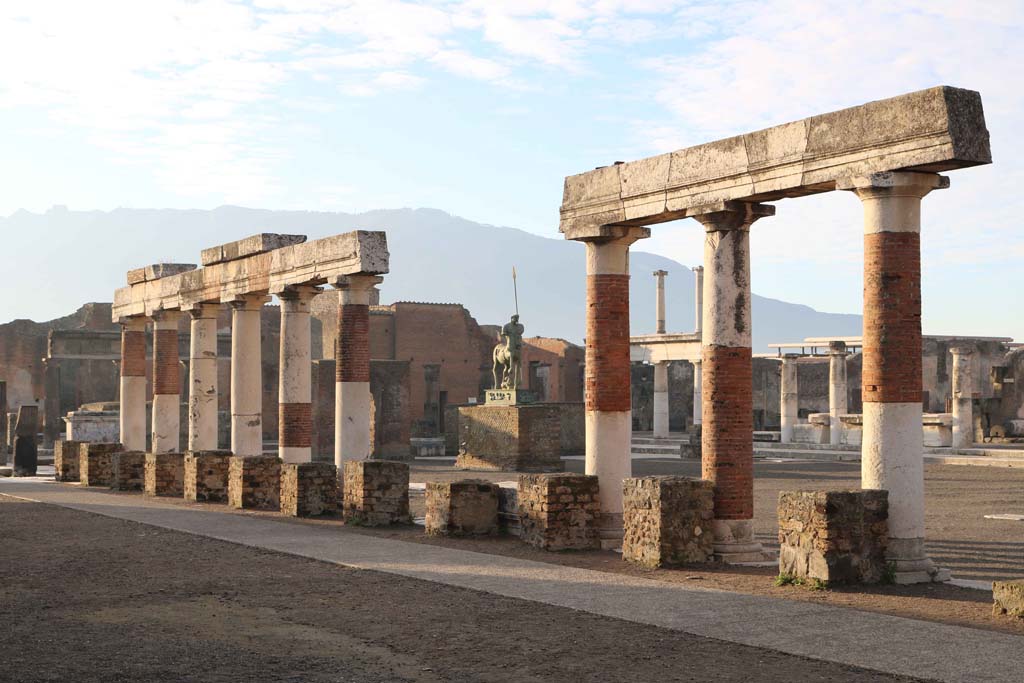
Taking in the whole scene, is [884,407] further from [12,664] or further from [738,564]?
[12,664]

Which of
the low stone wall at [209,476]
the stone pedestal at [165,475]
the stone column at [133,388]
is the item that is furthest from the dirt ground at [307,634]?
the stone column at [133,388]

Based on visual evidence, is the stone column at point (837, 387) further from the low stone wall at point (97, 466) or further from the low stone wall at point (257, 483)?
the low stone wall at point (257, 483)

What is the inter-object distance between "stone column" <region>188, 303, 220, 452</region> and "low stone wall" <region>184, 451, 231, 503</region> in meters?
3.02

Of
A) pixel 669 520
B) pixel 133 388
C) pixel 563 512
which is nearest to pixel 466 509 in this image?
pixel 563 512

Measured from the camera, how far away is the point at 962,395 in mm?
33188

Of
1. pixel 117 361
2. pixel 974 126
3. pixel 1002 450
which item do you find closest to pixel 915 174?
pixel 974 126

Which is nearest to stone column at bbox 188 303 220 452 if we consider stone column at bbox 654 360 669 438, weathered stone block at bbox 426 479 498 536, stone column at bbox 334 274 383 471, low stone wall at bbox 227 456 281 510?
low stone wall at bbox 227 456 281 510

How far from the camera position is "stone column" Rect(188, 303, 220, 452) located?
23531 mm

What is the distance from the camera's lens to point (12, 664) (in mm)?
7293

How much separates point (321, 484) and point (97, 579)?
255 inches

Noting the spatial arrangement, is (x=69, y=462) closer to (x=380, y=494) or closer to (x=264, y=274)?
(x=264, y=274)

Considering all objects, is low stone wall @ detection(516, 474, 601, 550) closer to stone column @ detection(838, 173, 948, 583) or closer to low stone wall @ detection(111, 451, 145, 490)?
stone column @ detection(838, 173, 948, 583)

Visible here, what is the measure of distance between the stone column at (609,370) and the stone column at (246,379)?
9514 mm

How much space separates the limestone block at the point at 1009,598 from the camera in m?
8.53
